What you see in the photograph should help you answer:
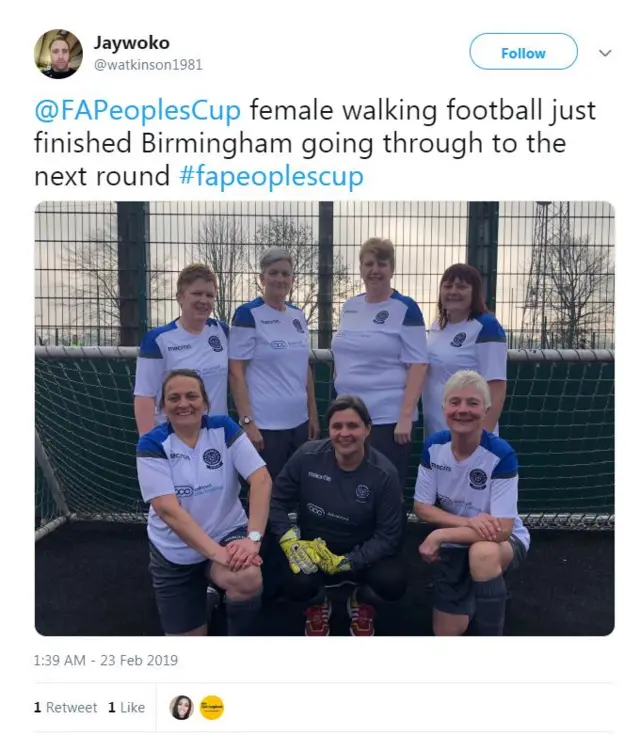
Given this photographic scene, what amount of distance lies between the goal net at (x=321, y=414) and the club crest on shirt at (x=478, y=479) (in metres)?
1.29

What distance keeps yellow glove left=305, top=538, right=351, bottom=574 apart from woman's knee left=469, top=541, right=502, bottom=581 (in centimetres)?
37

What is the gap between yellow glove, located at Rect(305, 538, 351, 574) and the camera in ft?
6.41

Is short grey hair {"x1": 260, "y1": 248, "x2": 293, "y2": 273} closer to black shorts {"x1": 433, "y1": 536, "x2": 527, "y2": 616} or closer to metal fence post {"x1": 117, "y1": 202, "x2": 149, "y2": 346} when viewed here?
metal fence post {"x1": 117, "y1": 202, "x2": 149, "y2": 346}

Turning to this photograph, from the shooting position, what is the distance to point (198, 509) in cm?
181

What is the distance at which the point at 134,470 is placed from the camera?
3236mm

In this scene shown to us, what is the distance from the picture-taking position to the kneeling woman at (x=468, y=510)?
1.78 metres

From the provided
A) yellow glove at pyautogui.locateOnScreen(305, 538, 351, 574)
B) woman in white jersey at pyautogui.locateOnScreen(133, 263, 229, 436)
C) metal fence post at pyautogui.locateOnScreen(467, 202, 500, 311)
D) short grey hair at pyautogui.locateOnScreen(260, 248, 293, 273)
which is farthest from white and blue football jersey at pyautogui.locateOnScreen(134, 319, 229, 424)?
metal fence post at pyautogui.locateOnScreen(467, 202, 500, 311)

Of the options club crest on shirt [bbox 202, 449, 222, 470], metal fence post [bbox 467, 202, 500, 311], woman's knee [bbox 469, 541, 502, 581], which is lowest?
woman's knee [bbox 469, 541, 502, 581]
